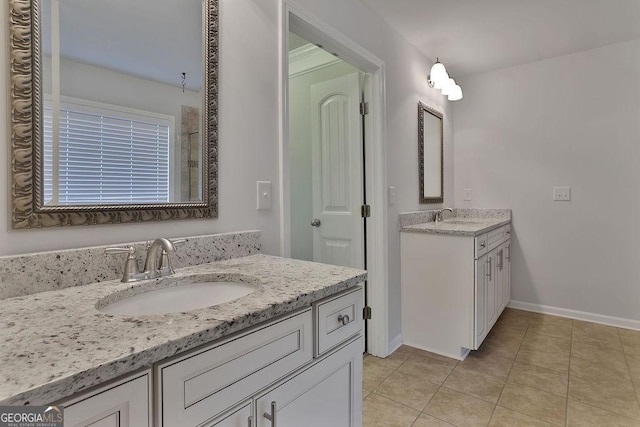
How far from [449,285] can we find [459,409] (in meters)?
0.76

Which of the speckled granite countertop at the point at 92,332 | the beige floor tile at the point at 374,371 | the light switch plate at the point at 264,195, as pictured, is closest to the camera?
the speckled granite countertop at the point at 92,332

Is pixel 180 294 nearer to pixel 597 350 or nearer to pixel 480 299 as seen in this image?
pixel 480 299

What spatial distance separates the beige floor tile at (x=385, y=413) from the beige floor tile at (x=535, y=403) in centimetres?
50

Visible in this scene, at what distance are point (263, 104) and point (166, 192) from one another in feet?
1.88

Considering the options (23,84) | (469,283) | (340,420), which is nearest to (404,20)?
(469,283)

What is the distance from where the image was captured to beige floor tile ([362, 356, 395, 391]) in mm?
1932

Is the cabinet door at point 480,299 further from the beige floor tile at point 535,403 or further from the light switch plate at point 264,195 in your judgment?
the light switch plate at point 264,195

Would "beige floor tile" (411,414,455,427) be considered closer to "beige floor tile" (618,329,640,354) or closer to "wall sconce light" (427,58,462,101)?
"beige floor tile" (618,329,640,354)

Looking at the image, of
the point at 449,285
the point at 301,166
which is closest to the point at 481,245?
the point at 449,285

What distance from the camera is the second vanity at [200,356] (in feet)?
1.65

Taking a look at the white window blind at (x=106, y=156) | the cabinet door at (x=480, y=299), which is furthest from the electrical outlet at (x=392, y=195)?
the white window blind at (x=106, y=156)

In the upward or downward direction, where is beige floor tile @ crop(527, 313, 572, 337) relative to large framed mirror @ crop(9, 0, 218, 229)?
downward

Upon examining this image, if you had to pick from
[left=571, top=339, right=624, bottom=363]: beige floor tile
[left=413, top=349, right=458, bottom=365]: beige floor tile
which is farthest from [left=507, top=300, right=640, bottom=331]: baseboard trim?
[left=413, top=349, right=458, bottom=365]: beige floor tile

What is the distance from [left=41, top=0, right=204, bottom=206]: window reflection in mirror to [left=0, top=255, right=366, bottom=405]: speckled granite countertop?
312mm
